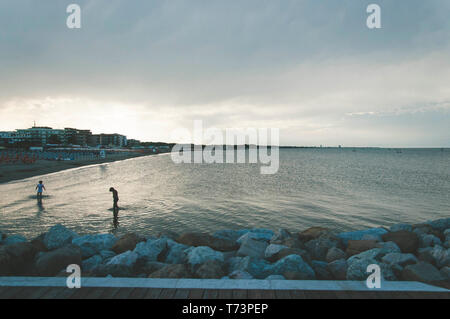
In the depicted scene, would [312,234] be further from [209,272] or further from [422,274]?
[209,272]

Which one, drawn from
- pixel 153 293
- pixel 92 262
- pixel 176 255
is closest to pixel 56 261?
pixel 92 262

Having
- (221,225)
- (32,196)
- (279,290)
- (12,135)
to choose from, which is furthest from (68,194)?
(12,135)

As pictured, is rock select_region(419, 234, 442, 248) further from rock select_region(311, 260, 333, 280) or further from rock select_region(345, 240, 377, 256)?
rock select_region(311, 260, 333, 280)

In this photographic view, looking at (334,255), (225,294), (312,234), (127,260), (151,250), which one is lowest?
(312,234)

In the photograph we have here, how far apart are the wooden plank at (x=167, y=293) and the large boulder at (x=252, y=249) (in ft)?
13.7

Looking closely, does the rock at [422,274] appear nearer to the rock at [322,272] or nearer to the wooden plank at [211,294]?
the rock at [322,272]

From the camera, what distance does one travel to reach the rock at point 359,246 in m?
8.03

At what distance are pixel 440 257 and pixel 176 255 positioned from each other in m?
7.82

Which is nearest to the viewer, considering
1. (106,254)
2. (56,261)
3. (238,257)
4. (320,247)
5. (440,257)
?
(56,261)

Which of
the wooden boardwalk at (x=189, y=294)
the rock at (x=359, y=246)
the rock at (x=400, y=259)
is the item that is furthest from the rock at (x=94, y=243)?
the rock at (x=400, y=259)

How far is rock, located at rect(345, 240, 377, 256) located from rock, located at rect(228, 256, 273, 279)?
→ 3.19 m

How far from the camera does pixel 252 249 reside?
8.18 metres
